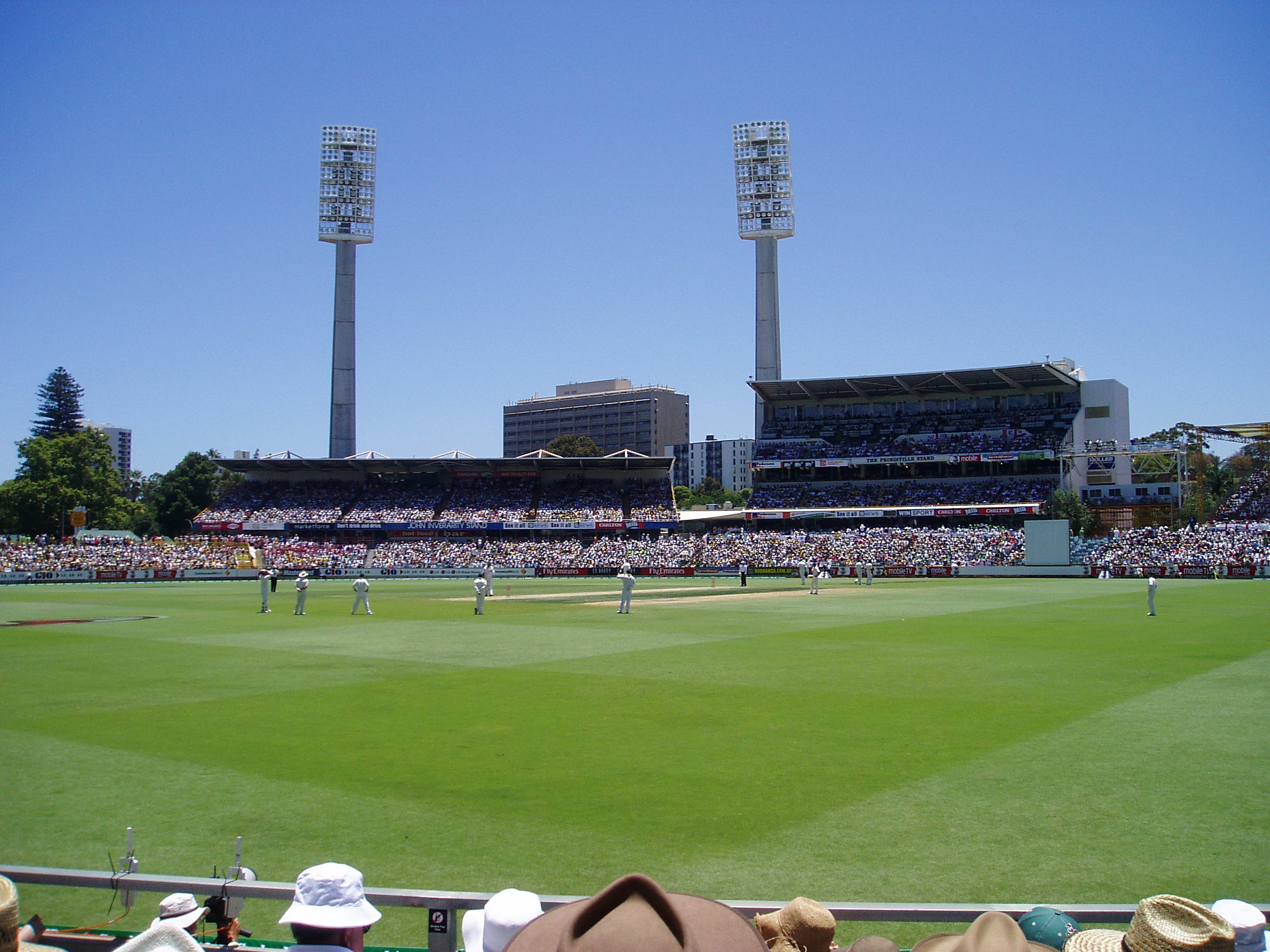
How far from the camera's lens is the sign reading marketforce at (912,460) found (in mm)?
81062

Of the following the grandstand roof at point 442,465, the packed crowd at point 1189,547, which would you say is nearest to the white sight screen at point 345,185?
the grandstand roof at point 442,465

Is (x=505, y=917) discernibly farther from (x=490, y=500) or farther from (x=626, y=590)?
(x=490, y=500)

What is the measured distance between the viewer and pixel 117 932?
493cm

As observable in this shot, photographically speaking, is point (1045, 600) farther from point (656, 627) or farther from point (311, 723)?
point (311, 723)

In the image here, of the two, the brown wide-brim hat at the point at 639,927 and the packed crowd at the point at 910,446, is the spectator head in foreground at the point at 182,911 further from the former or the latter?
the packed crowd at the point at 910,446

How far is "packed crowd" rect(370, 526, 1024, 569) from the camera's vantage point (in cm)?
6812

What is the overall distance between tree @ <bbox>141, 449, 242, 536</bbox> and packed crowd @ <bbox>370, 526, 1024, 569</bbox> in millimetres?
51700

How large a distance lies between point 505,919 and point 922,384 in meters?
90.8

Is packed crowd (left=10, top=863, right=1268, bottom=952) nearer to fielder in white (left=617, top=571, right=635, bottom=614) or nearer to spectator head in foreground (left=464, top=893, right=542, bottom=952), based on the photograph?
spectator head in foreground (left=464, top=893, right=542, bottom=952)

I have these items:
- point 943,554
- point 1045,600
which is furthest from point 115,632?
point 943,554

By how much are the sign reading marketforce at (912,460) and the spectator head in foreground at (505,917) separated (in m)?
83.9

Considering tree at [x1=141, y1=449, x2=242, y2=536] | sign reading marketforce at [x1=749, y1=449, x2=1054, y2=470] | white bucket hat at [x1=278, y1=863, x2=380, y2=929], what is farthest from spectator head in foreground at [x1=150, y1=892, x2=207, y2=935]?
tree at [x1=141, y1=449, x2=242, y2=536]

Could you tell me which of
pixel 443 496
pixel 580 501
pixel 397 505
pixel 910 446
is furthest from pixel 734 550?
pixel 397 505

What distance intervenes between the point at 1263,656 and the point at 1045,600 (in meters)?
18.7
